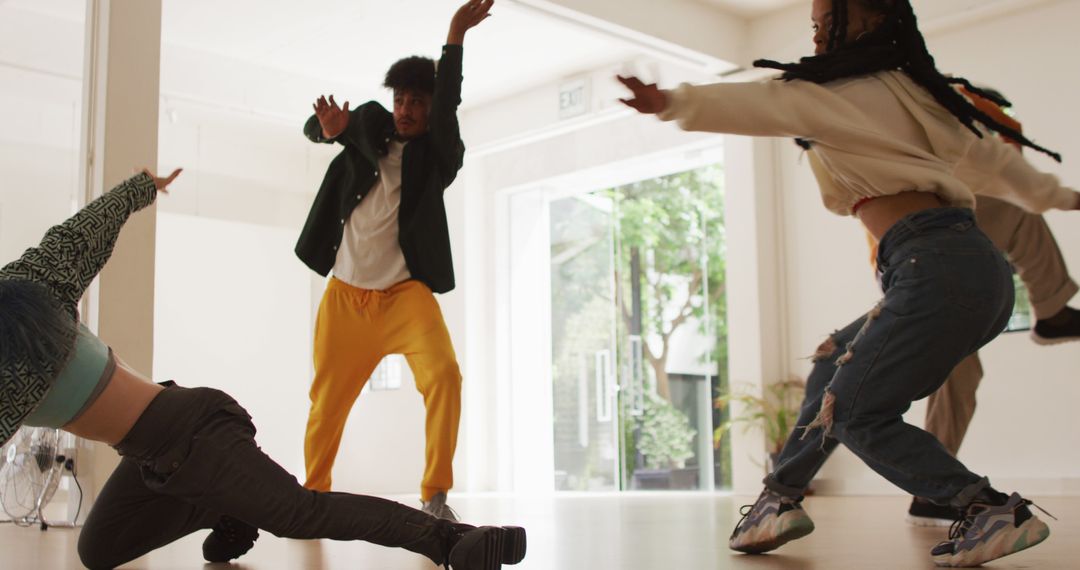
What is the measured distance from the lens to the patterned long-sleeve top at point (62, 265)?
1.59 m

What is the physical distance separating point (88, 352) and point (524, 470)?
7.62 meters

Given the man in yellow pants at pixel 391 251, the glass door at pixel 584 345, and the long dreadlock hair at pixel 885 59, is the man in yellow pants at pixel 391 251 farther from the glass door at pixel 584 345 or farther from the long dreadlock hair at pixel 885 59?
the glass door at pixel 584 345

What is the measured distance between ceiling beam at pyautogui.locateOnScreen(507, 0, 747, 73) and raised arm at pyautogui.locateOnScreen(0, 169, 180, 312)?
4.34 meters

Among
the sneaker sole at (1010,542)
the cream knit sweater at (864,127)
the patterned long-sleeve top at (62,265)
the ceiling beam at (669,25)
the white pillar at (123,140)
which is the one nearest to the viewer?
the patterned long-sleeve top at (62,265)

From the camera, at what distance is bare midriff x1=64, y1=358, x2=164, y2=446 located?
176 centimetres

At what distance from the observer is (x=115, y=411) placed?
1760mm

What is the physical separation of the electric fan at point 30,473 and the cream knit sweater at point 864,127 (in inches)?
115

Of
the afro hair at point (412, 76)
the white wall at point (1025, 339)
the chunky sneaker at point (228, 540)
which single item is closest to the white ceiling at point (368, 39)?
the white wall at point (1025, 339)

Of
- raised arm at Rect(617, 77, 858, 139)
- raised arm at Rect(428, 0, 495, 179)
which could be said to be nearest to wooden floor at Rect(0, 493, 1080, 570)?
raised arm at Rect(617, 77, 858, 139)

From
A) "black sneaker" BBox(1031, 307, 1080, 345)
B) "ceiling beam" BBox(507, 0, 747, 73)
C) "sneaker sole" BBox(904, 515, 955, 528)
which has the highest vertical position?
"ceiling beam" BBox(507, 0, 747, 73)

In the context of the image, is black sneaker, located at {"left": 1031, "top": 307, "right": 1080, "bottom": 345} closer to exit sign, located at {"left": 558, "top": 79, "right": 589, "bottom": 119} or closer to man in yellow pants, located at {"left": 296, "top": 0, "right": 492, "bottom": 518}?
man in yellow pants, located at {"left": 296, "top": 0, "right": 492, "bottom": 518}

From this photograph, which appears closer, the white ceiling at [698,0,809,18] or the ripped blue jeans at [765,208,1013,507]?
the ripped blue jeans at [765,208,1013,507]

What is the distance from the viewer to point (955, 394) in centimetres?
342

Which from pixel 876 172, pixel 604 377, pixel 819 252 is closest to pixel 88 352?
pixel 876 172
